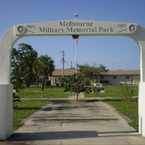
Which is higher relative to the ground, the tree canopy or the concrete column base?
the tree canopy

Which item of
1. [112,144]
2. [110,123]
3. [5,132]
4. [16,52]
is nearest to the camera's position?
[112,144]

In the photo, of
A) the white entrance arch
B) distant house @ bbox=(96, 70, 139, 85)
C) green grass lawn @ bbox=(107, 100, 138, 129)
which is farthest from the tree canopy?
distant house @ bbox=(96, 70, 139, 85)

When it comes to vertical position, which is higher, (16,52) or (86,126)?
(16,52)

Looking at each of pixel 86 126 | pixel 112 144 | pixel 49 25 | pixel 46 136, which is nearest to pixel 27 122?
pixel 86 126

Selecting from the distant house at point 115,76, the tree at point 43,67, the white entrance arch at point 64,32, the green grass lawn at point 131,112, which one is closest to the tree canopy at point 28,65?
the tree at point 43,67

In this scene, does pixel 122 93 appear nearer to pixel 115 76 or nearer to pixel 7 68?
pixel 7 68

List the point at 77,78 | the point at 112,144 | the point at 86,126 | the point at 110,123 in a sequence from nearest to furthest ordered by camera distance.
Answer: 1. the point at 112,144
2. the point at 86,126
3. the point at 110,123
4. the point at 77,78

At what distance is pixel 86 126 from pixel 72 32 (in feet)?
15.6

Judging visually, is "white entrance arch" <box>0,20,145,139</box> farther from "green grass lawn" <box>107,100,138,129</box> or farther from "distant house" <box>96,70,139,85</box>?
"distant house" <box>96,70,139,85</box>

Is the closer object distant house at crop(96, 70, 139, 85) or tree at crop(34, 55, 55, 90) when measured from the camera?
tree at crop(34, 55, 55, 90)

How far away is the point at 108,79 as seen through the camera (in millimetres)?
148500

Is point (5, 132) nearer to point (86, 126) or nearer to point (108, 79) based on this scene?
point (86, 126)

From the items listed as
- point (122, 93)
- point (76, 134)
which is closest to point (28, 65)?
point (122, 93)

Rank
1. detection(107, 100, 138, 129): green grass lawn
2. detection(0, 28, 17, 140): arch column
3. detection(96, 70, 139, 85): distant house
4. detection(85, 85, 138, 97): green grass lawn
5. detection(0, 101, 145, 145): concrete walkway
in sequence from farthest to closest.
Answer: detection(96, 70, 139, 85): distant house
detection(85, 85, 138, 97): green grass lawn
detection(107, 100, 138, 129): green grass lawn
detection(0, 28, 17, 140): arch column
detection(0, 101, 145, 145): concrete walkway
